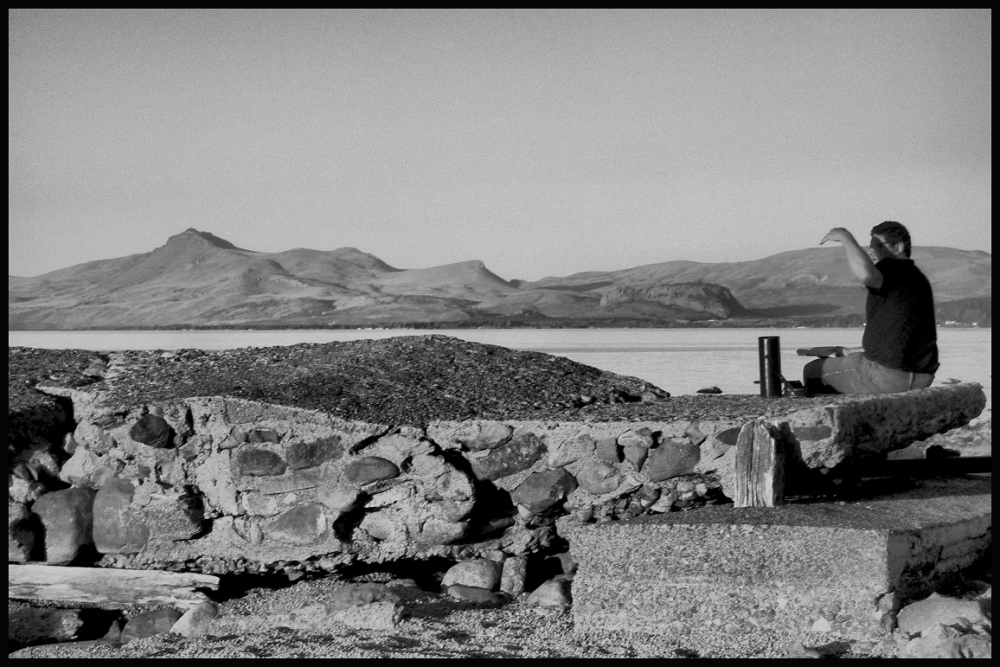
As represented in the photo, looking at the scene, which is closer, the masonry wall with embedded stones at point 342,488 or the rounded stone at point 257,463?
the masonry wall with embedded stones at point 342,488

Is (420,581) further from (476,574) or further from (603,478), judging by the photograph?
(603,478)

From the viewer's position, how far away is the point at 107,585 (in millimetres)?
6168

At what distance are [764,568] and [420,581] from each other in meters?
1.99

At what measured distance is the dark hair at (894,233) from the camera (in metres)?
6.06

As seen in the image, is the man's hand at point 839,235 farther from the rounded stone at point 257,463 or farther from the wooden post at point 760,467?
the rounded stone at point 257,463

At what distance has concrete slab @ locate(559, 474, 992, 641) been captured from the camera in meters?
4.65

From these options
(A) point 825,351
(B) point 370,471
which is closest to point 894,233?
(A) point 825,351

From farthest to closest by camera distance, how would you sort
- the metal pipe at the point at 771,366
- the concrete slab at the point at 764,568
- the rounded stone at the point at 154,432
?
the metal pipe at the point at 771,366 → the rounded stone at the point at 154,432 → the concrete slab at the point at 764,568

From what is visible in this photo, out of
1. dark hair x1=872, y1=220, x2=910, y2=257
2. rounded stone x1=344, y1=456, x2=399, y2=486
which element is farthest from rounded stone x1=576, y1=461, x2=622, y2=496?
dark hair x1=872, y1=220, x2=910, y2=257

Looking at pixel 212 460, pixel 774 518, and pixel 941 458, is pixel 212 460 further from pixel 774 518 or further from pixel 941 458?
pixel 941 458

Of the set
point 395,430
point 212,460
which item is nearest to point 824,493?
point 395,430

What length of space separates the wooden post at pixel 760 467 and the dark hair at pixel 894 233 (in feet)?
5.17

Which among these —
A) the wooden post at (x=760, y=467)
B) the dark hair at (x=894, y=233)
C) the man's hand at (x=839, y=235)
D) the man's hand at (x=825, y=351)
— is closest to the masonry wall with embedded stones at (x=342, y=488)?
the wooden post at (x=760, y=467)

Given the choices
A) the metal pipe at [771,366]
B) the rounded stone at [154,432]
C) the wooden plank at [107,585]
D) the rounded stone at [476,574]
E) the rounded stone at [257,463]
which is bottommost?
the wooden plank at [107,585]
